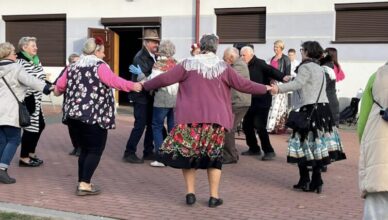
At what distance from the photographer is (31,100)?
794 centimetres

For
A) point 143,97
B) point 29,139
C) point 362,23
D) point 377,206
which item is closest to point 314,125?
point 143,97

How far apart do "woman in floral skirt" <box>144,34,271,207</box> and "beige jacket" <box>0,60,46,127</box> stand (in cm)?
192

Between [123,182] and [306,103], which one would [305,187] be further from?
[123,182]

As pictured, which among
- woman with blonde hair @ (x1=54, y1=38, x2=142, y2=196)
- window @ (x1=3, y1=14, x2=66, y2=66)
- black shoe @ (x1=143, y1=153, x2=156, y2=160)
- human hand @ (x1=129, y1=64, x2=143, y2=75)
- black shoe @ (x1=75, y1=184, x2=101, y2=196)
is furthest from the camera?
window @ (x1=3, y1=14, x2=66, y2=66)

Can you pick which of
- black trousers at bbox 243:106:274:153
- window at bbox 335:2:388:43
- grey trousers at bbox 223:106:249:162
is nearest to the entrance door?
window at bbox 335:2:388:43

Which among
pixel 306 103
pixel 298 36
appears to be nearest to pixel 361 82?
pixel 298 36

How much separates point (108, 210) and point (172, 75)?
154cm

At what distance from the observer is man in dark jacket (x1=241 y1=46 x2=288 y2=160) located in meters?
8.77

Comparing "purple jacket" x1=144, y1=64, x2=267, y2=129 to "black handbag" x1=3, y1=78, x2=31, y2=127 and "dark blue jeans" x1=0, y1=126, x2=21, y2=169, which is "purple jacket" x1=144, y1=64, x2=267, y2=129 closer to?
"black handbag" x1=3, y1=78, x2=31, y2=127

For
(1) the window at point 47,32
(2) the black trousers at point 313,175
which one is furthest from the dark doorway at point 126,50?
(2) the black trousers at point 313,175

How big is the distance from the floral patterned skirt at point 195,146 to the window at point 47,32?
42.1 feet

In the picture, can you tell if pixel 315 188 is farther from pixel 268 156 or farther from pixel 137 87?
pixel 137 87

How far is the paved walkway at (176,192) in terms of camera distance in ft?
19.7

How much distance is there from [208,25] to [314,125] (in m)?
9.76
